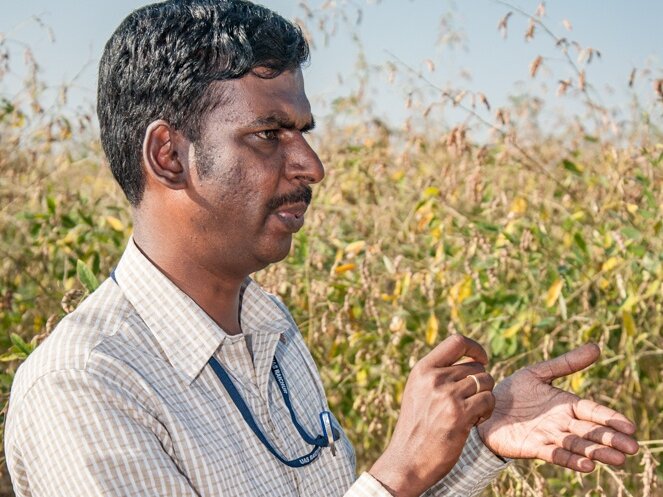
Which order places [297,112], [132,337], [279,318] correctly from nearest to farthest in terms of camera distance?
[132,337]
[297,112]
[279,318]

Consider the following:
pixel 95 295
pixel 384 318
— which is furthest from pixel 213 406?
pixel 384 318

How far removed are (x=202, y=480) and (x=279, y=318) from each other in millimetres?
399

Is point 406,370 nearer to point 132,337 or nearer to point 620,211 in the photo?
point 620,211

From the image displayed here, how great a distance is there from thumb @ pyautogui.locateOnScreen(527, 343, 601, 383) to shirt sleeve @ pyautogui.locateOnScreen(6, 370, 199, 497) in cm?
59

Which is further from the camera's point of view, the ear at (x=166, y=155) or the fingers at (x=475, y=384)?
the ear at (x=166, y=155)

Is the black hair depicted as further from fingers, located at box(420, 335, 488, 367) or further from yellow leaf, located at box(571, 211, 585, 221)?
yellow leaf, located at box(571, 211, 585, 221)

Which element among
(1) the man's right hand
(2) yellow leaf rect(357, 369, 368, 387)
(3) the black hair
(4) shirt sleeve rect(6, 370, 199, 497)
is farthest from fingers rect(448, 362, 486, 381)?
(2) yellow leaf rect(357, 369, 368, 387)

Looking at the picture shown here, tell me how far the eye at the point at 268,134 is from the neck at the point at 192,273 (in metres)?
0.18

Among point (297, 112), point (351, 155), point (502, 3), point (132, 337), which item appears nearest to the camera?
point (132, 337)

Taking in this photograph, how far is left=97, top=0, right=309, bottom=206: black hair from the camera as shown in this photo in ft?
4.33

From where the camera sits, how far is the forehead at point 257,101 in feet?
4.35

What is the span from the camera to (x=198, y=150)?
133 centimetres

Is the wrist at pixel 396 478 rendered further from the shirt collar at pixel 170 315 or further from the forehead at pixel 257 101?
the forehead at pixel 257 101

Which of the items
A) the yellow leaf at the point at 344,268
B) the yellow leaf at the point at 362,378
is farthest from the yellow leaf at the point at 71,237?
the yellow leaf at the point at 362,378
